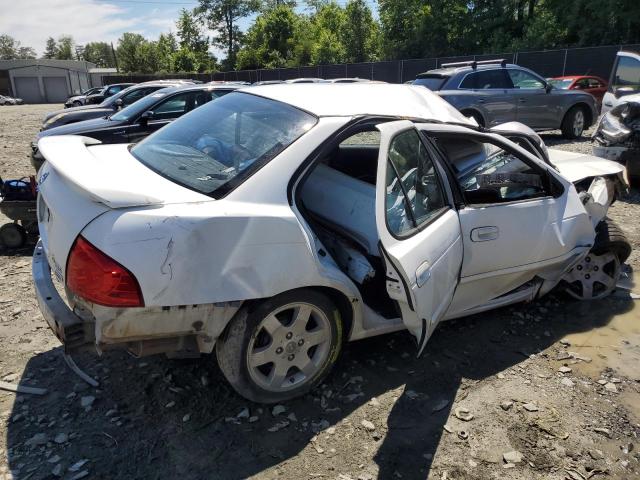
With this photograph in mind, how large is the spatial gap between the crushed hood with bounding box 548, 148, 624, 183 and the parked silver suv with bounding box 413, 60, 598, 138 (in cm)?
638

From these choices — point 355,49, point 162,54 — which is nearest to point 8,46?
point 162,54

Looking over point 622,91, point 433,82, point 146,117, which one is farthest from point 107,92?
point 622,91

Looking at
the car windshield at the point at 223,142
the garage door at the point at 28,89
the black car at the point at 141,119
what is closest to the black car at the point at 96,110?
the black car at the point at 141,119

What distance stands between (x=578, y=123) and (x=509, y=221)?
35.6ft

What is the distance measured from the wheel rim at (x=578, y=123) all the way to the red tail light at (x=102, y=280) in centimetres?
1277

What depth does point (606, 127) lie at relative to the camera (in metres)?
7.58

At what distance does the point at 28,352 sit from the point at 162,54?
232 feet

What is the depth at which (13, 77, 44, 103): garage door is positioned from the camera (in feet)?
209

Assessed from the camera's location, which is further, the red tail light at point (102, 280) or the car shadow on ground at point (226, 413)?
the car shadow on ground at point (226, 413)

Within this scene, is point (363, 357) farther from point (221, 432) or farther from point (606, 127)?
point (606, 127)

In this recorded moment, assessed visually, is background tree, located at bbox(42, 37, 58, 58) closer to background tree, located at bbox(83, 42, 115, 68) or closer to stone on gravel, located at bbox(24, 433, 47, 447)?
background tree, located at bbox(83, 42, 115, 68)

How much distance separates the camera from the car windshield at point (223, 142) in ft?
8.77

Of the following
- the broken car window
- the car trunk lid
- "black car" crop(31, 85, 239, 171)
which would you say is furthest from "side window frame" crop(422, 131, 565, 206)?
"black car" crop(31, 85, 239, 171)

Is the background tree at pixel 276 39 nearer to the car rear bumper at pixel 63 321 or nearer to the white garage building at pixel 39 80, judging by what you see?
the white garage building at pixel 39 80
